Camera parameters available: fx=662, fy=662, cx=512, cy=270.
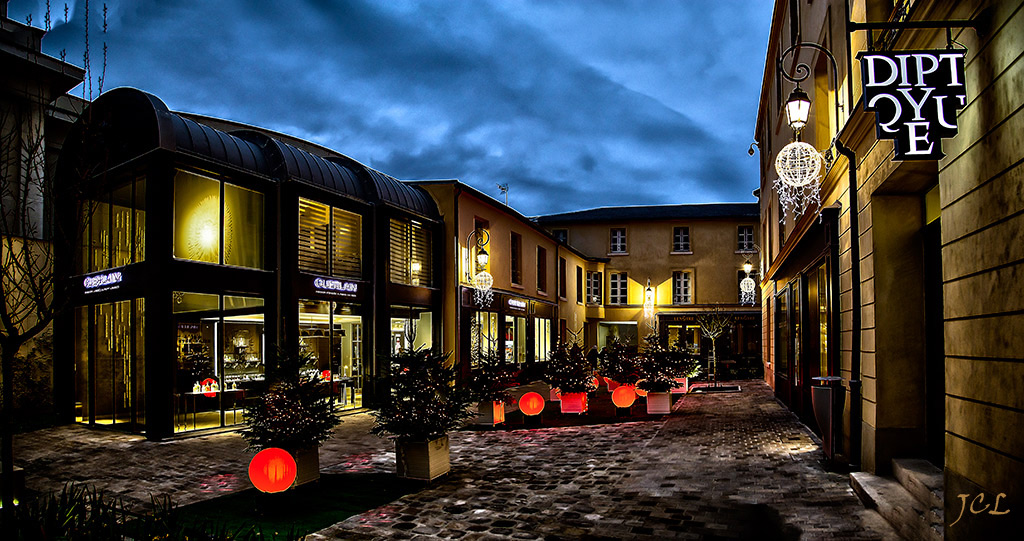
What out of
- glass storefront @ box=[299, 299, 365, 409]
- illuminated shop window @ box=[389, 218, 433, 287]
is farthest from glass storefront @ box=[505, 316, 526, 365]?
glass storefront @ box=[299, 299, 365, 409]

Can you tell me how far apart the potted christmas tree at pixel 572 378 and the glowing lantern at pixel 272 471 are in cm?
919

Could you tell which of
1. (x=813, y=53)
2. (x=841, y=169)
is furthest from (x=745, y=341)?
(x=841, y=169)

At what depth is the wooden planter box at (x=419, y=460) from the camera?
8.82 m

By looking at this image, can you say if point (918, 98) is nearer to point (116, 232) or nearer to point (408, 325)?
point (116, 232)

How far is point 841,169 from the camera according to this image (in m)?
9.46

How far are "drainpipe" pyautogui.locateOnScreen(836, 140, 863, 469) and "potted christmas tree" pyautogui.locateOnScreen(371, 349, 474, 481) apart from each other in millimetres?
5138

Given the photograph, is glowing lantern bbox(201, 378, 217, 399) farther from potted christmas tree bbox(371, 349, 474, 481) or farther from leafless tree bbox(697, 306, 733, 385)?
leafless tree bbox(697, 306, 733, 385)

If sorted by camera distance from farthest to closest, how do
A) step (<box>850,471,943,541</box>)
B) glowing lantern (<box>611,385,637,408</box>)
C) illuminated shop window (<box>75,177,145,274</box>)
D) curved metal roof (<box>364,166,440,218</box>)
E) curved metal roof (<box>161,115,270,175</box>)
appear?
curved metal roof (<box>364,166,440,218</box>), glowing lantern (<box>611,385,637,408</box>), illuminated shop window (<box>75,177,145,274</box>), curved metal roof (<box>161,115,270,175</box>), step (<box>850,471,943,541</box>)

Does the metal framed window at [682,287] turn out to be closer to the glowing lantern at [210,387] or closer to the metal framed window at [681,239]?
the metal framed window at [681,239]

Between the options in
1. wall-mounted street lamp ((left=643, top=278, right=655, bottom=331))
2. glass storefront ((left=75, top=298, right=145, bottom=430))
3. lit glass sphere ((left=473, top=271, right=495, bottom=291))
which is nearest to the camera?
glass storefront ((left=75, top=298, right=145, bottom=430))

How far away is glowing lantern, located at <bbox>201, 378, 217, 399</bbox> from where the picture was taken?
1414cm

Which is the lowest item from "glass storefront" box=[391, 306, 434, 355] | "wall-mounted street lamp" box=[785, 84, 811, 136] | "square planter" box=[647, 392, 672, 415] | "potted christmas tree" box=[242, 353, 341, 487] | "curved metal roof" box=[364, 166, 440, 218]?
"square planter" box=[647, 392, 672, 415]

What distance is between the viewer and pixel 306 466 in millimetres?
8539

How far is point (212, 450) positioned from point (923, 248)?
449 inches
